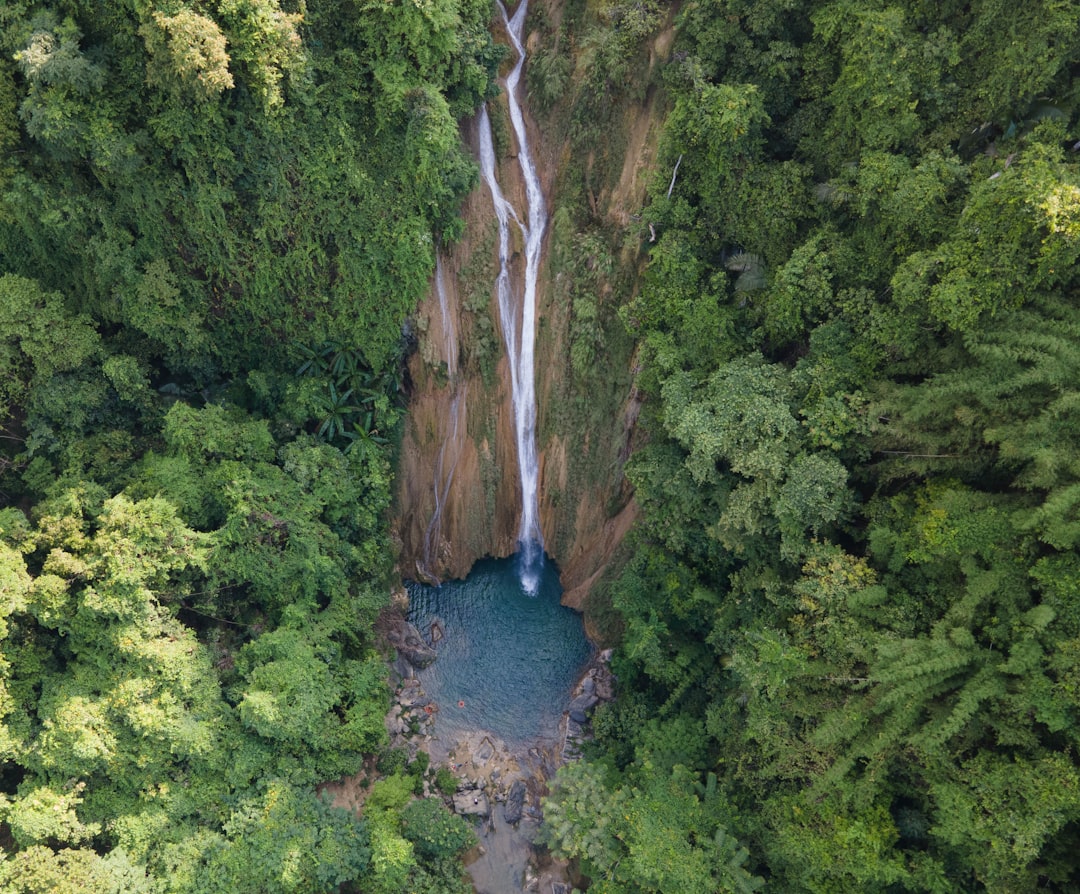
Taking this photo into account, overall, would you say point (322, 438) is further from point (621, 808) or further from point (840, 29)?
point (840, 29)

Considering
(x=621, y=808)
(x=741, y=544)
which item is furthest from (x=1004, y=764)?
(x=621, y=808)

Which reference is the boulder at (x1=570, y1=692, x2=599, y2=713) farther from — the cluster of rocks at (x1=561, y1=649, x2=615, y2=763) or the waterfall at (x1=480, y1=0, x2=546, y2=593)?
the waterfall at (x1=480, y1=0, x2=546, y2=593)

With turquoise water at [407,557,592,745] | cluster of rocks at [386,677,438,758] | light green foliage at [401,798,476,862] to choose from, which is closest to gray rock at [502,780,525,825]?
turquoise water at [407,557,592,745]

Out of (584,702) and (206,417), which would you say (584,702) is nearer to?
(584,702)

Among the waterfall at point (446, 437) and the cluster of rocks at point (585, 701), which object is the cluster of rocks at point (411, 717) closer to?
the waterfall at point (446, 437)

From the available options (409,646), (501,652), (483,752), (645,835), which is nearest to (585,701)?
(501,652)

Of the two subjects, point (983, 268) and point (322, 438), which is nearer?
point (983, 268)

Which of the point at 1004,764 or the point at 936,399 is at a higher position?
the point at 936,399
